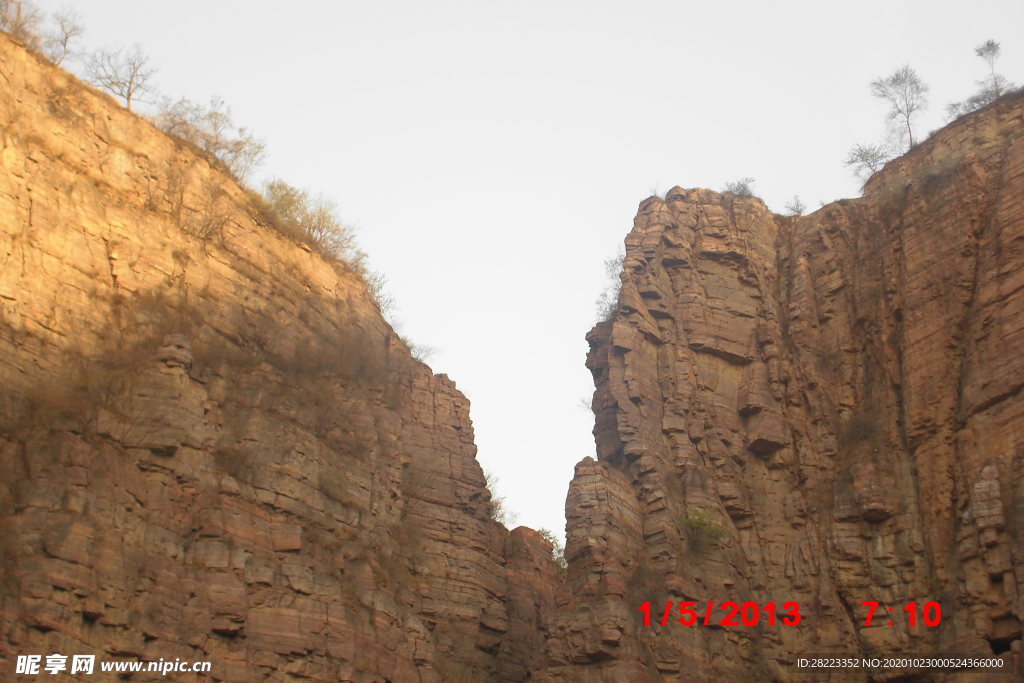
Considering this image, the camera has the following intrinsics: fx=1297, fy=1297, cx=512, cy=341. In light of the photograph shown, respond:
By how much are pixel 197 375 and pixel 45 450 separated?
5.56 m

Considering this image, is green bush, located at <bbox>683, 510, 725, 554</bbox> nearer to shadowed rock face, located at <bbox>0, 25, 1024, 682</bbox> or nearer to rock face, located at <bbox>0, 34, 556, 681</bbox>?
shadowed rock face, located at <bbox>0, 25, 1024, 682</bbox>

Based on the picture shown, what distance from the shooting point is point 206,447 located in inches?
1238

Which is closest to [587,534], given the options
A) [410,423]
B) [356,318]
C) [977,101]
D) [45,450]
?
[410,423]

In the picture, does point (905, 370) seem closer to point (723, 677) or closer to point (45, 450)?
point (723, 677)

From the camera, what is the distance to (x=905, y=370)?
39969 millimetres

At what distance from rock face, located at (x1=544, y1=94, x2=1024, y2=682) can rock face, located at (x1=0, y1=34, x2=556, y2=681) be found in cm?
496

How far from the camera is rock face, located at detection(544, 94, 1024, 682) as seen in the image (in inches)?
1401
